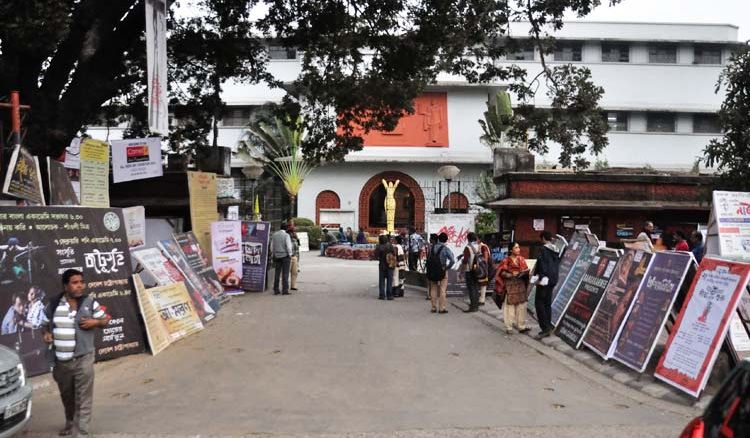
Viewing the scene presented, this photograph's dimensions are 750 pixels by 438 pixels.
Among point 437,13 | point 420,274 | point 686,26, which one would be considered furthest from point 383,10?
point 686,26

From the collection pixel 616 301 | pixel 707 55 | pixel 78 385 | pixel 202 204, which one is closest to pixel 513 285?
pixel 616 301

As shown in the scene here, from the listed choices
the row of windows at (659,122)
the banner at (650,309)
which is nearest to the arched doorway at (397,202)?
the row of windows at (659,122)

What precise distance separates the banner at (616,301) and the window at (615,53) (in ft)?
119

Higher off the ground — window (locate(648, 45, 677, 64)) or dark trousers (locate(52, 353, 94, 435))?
window (locate(648, 45, 677, 64))

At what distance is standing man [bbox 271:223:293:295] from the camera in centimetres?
1719

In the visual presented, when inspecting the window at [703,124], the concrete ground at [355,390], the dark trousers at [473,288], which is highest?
the window at [703,124]

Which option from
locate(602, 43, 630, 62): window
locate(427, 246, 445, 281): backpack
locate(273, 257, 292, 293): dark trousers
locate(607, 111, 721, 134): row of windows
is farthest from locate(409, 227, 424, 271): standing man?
locate(602, 43, 630, 62): window

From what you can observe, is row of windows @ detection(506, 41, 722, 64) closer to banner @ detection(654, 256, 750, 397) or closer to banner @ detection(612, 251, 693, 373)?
banner @ detection(612, 251, 693, 373)

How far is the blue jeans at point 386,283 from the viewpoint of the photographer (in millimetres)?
16734

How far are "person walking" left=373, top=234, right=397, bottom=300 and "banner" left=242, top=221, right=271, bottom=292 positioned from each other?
3.16m

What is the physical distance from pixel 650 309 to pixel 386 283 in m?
9.15

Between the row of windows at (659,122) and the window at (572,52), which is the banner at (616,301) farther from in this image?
the window at (572,52)

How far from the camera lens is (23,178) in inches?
380

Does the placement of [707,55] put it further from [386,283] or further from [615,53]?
[386,283]
